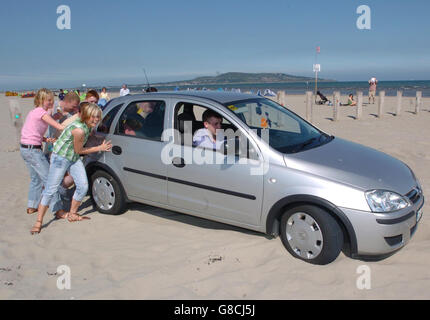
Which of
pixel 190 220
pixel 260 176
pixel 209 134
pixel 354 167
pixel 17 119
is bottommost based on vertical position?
pixel 190 220

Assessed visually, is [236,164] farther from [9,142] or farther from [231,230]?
[9,142]

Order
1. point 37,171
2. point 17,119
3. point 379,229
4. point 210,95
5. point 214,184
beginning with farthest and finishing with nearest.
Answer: point 17,119, point 37,171, point 210,95, point 214,184, point 379,229

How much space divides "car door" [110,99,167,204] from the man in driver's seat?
0.52 meters

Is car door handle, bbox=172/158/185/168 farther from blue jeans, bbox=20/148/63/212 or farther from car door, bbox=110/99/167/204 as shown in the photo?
blue jeans, bbox=20/148/63/212

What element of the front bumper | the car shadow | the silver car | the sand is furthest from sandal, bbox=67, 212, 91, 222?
the front bumper

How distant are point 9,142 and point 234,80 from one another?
119293 millimetres

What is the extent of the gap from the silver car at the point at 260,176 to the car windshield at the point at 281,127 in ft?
0.05

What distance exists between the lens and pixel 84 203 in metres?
6.21

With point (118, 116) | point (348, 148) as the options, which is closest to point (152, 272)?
point (118, 116)

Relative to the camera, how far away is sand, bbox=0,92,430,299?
352cm

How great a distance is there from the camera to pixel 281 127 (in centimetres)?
514

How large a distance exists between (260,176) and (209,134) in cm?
97

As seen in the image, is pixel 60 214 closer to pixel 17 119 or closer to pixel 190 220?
pixel 190 220

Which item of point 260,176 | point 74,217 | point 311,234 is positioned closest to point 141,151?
point 74,217
